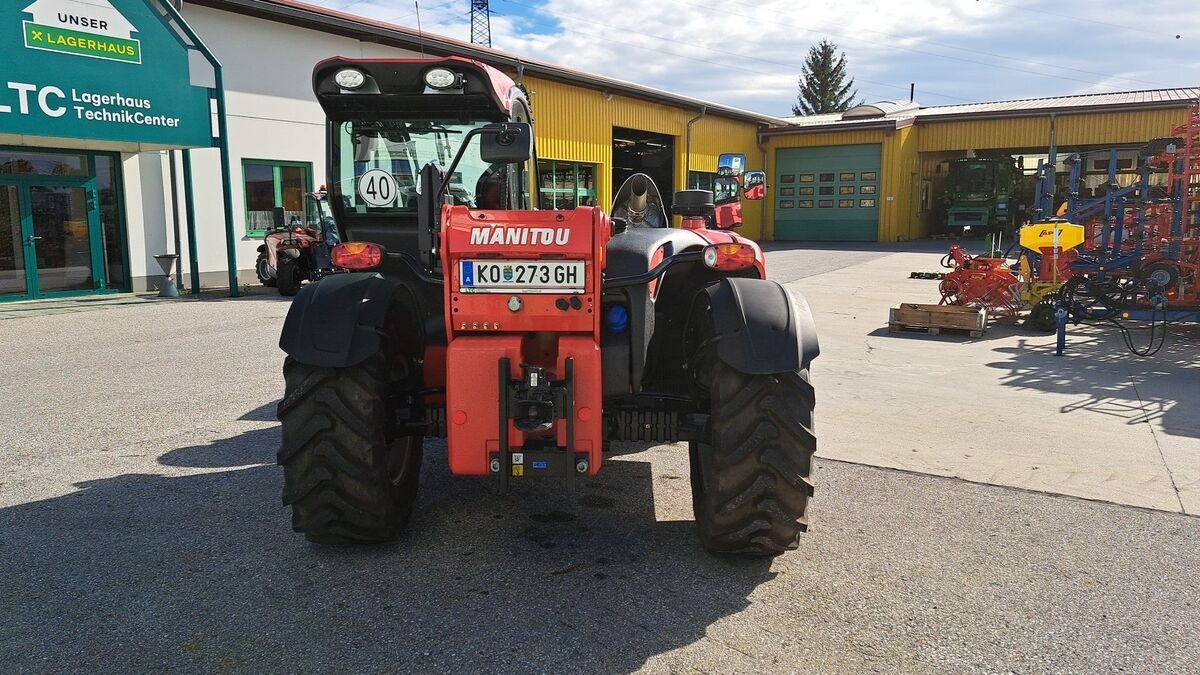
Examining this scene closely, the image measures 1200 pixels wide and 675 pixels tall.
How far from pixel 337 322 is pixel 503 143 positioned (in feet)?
3.50

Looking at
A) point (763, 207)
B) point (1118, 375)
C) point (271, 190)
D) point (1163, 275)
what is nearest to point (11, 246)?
point (271, 190)

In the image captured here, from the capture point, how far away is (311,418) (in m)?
3.61

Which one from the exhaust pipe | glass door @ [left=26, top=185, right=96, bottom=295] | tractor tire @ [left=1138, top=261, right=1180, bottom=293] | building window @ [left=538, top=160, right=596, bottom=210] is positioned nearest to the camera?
the exhaust pipe

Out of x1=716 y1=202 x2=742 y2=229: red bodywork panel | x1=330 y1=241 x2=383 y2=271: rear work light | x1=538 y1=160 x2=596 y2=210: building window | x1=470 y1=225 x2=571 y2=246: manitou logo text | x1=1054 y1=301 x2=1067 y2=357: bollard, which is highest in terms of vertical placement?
x1=538 y1=160 x2=596 y2=210: building window

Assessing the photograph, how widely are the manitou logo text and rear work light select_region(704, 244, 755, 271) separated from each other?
75 cm

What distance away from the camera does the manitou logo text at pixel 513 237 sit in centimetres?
341

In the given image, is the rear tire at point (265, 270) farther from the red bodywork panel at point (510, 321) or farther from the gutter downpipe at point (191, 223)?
the red bodywork panel at point (510, 321)

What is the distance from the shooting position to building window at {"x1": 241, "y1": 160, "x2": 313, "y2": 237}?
16.7 m

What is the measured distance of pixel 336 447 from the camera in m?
3.62

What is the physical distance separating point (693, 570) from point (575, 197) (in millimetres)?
21509

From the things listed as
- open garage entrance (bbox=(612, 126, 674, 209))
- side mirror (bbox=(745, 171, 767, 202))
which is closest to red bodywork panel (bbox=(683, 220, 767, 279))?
side mirror (bbox=(745, 171, 767, 202))

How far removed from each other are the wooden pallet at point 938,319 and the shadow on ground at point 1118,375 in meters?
0.63

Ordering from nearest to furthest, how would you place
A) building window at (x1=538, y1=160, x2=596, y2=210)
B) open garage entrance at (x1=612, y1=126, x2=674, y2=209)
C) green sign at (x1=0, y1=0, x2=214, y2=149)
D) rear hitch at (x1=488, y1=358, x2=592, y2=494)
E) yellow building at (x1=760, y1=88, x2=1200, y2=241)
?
rear hitch at (x1=488, y1=358, x2=592, y2=494) → green sign at (x1=0, y1=0, x2=214, y2=149) → building window at (x1=538, y1=160, x2=596, y2=210) → open garage entrance at (x1=612, y1=126, x2=674, y2=209) → yellow building at (x1=760, y1=88, x2=1200, y2=241)

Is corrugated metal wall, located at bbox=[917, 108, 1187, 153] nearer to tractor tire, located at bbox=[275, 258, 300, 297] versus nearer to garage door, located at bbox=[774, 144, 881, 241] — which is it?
garage door, located at bbox=[774, 144, 881, 241]
